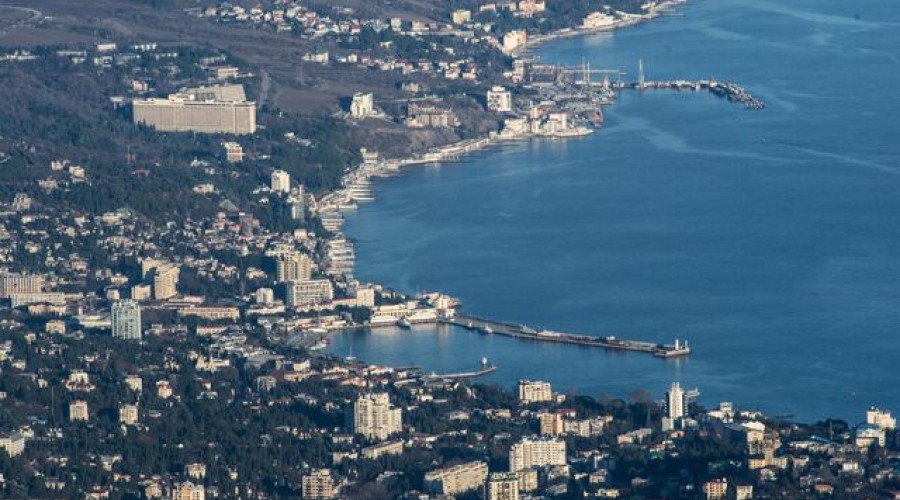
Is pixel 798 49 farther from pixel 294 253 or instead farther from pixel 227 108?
pixel 294 253

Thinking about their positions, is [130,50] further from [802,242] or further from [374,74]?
[802,242]

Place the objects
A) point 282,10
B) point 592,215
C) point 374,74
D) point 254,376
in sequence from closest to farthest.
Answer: point 254,376 → point 592,215 → point 374,74 → point 282,10

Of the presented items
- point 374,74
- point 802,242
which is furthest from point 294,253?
point 374,74

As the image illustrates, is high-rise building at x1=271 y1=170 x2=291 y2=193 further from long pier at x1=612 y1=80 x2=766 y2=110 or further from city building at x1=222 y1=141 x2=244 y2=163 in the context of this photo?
long pier at x1=612 y1=80 x2=766 y2=110

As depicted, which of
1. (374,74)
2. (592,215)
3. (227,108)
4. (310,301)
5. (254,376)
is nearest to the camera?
(254,376)

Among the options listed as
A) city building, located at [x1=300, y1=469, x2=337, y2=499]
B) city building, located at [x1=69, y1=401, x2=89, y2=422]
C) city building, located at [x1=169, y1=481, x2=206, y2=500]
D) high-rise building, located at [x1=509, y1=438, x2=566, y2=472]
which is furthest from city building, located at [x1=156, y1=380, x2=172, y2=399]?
high-rise building, located at [x1=509, y1=438, x2=566, y2=472]

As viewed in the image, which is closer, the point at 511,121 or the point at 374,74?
the point at 511,121

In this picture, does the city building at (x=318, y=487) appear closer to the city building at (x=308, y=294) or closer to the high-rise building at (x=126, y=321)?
the high-rise building at (x=126, y=321)
